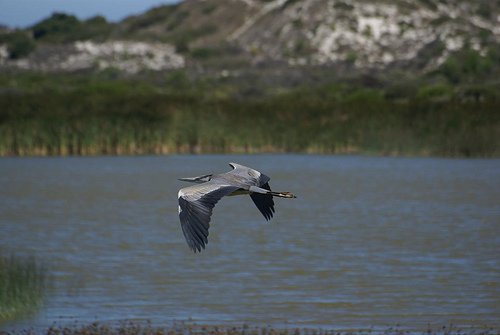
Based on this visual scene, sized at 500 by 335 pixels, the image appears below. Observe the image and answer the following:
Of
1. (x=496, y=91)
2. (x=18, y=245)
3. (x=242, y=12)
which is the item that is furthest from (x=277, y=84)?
(x=18, y=245)

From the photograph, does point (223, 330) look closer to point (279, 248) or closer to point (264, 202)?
point (264, 202)

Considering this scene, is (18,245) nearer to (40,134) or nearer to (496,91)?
(40,134)

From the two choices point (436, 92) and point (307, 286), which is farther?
point (436, 92)

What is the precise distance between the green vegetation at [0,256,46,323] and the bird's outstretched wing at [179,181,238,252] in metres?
2.38

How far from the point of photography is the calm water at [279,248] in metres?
9.78

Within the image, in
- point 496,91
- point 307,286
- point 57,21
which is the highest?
point 57,21

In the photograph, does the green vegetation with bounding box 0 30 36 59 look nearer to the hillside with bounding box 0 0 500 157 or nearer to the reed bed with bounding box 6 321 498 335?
the hillside with bounding box 0 0 500 157

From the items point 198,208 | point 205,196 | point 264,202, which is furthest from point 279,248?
point 198,208

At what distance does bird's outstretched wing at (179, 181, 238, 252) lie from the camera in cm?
717

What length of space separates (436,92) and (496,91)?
2186mm

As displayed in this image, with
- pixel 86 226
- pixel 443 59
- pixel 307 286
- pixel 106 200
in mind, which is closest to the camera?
pixel 307 286

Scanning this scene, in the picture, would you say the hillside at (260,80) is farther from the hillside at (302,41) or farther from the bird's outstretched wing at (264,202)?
the bird's outstretched wing at (264,202)

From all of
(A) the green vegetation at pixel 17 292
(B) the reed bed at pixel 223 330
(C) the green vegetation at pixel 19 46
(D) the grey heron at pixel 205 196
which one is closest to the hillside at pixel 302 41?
(C) the green vegetation at pixel 19 46

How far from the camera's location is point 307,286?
10719 millimetres
